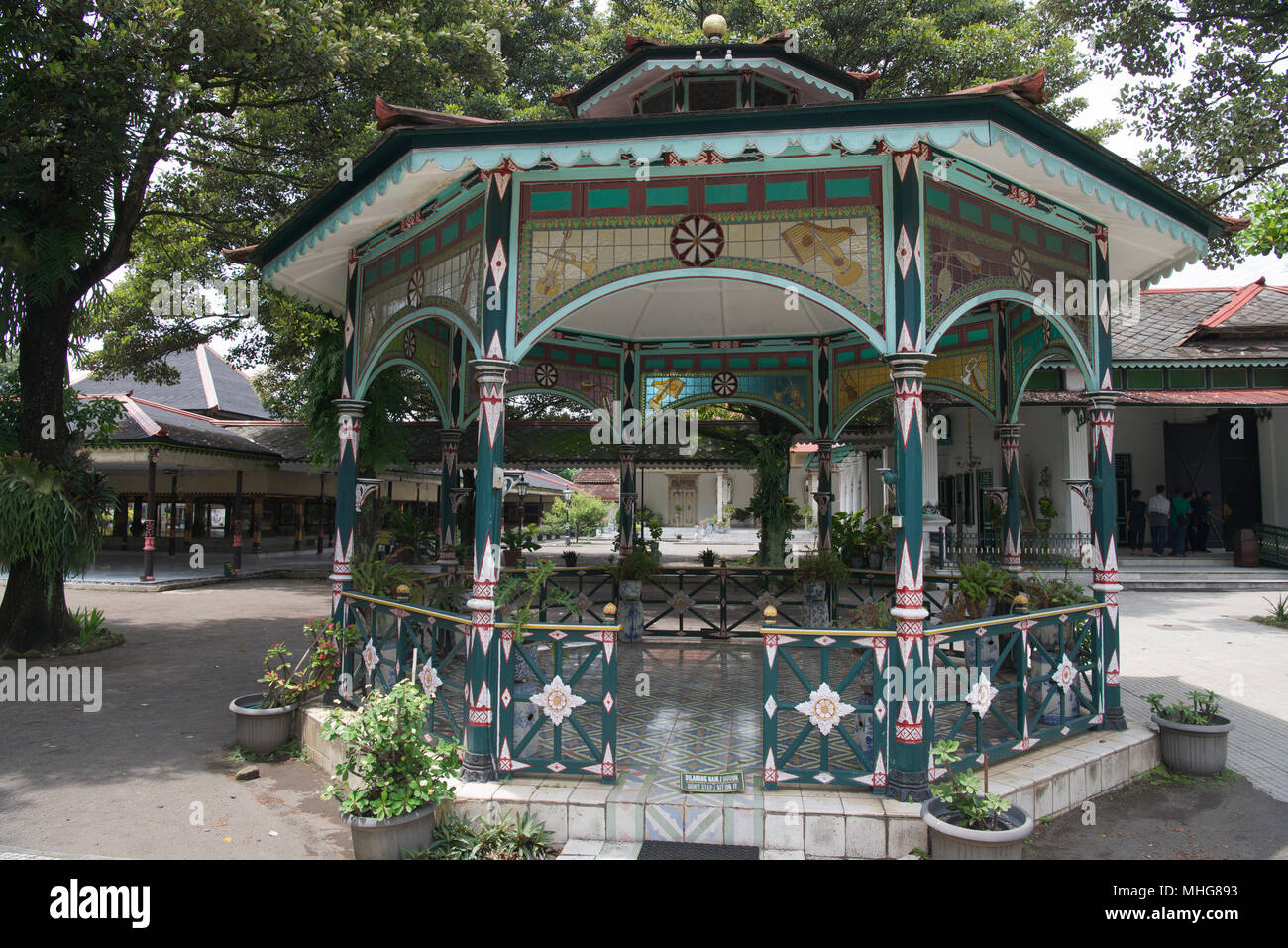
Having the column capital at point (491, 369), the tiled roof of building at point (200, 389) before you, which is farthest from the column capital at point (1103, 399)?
the tiled roof of building at point (200, 389)

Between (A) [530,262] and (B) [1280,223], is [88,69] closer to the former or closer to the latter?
(A) [530,262]

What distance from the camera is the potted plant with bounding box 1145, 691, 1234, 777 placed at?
5.70m

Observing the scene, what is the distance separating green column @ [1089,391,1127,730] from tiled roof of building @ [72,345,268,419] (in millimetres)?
26629

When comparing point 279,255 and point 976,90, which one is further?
point 279,255

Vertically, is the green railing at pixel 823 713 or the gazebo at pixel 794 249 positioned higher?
the gazebo at pixel 794 249

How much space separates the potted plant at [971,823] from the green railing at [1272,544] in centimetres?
1795

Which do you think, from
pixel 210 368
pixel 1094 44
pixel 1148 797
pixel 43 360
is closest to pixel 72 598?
pixel 43 360

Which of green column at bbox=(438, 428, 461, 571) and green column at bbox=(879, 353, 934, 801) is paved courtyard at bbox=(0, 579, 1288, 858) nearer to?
green column at bbox=(879, 353, 934, 801)

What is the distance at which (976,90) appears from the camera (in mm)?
4465

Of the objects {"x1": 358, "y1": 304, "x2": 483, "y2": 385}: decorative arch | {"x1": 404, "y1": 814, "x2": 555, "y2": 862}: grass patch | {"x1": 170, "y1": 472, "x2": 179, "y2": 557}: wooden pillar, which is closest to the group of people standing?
{"x1": 358, "y1": 304, "x2": 483, "y2": 385}: decorative arch

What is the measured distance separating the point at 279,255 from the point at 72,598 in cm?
1299

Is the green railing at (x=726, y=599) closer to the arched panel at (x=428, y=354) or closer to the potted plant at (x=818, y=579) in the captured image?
the potted plant at (x=818, y=579)

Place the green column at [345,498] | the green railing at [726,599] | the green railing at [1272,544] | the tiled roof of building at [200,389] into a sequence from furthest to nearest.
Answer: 1. the tiled roof of building at [200,389]
2. the green railing at [1272,544]
3. the green railing at [726,599]
4. the green column at [345,498]

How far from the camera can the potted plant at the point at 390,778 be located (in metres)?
4.14
